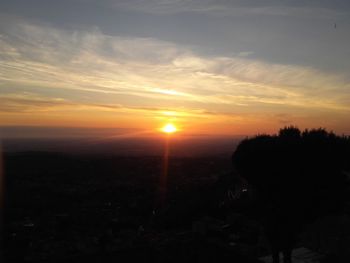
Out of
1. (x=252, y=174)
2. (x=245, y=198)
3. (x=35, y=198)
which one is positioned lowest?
(x=35, y=198)

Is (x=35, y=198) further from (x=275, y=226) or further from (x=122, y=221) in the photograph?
(x=275, y=226)

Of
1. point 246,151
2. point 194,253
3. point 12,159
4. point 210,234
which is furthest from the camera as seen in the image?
point 12,159

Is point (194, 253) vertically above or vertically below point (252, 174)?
below

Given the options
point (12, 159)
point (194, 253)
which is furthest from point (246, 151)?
point (12, 159)

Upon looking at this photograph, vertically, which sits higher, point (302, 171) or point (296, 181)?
point (302, 171)

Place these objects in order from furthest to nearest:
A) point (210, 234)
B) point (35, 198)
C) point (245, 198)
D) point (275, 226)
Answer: point (35, 198) < point (245, 198) < point (210, 234) < point (275, 226)
